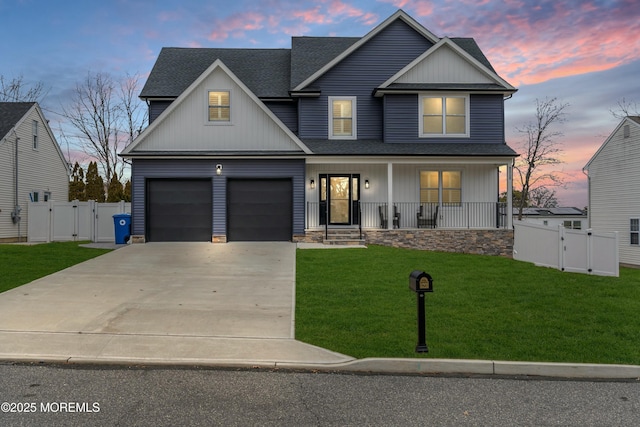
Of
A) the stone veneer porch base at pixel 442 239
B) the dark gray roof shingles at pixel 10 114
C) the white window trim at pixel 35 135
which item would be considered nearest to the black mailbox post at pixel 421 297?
the stone veneer porch base at pixel 442 239

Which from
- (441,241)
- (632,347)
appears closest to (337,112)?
(441,241)

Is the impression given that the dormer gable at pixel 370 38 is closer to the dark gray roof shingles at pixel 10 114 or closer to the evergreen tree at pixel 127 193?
the dark gray roof shingles at pixel 10 114

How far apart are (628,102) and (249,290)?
37.0m

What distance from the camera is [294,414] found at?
4.24 metres

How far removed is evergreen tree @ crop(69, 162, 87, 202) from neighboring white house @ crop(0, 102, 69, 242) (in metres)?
9.56

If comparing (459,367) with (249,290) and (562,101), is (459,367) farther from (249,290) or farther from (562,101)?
(562,101)

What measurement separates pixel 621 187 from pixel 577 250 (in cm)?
1642

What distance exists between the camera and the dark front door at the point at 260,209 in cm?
1742

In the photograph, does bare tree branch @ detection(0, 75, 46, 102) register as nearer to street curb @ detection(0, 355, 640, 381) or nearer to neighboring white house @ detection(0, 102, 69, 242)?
neighboring white house @ detection(0, 102, 69, 242)

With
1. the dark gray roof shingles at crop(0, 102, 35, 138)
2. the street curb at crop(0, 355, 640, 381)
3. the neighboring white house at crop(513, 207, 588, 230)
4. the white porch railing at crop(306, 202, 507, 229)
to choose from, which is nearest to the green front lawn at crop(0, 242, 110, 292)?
the street curb at crop(0, 355, 640, 381)

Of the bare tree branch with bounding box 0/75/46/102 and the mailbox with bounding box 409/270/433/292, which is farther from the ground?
the bare tree branch with bounding box 0/75/46/102

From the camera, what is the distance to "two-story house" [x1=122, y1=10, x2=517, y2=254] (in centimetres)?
1712

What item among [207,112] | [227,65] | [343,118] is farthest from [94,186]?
[343,118]

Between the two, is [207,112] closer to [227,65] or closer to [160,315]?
[227,65]
